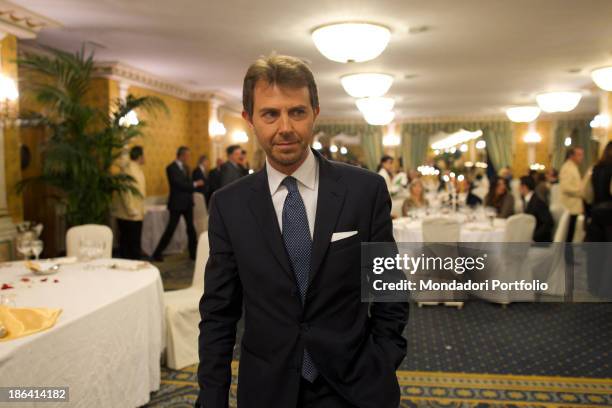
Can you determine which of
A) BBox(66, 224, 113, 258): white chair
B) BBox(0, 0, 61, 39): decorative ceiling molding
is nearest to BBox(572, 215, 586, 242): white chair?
BBox(66, 224, 113, 258): white chair

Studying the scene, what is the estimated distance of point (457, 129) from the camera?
1784 cm

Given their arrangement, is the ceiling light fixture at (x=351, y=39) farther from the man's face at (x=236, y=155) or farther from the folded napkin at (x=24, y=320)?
the folded napkin at (x=24, y=320)

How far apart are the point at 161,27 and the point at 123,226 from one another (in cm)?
289

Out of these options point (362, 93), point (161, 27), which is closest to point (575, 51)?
point (362, 93)

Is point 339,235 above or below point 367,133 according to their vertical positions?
below

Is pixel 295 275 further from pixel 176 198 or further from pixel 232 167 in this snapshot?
pixel 176 198

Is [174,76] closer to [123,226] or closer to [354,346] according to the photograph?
[123,226]

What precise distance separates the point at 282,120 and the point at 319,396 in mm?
733

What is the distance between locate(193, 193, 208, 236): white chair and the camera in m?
9.06

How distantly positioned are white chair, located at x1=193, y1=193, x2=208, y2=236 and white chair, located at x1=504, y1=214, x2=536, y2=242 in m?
5.11

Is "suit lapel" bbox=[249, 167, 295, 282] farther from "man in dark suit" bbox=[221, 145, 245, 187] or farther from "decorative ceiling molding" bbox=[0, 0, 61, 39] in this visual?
"man in dark suit" bbox=[221, 145, 245, 187]

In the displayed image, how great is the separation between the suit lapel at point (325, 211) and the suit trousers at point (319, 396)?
0.93ft

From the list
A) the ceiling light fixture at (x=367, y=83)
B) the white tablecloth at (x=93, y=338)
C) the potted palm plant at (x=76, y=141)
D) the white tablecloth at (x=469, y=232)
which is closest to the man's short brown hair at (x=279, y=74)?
the white tablecloth at (x=93, y=338)

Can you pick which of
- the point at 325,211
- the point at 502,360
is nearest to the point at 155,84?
the point at 502,360
